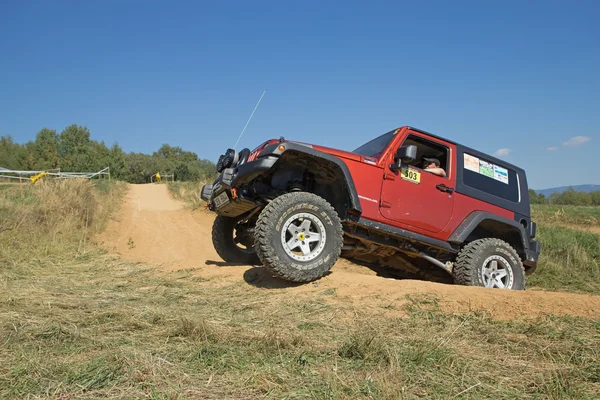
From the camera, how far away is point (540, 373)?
2.29 metres

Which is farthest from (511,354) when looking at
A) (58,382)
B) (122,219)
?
(122,219)

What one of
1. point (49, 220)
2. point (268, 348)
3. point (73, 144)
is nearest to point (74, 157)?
point (73, 144)

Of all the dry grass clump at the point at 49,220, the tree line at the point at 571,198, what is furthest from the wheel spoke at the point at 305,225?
the tree line at the point at 571,198

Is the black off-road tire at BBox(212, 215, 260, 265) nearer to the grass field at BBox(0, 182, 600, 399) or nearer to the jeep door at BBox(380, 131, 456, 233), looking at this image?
the grass field at BBox(0, 182, 600, 399)

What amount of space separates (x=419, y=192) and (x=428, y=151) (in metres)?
0.98

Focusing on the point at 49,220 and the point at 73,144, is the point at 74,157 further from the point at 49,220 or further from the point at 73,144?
the point at 49,220

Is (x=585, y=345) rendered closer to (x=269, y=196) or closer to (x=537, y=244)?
(x=269, y=196)

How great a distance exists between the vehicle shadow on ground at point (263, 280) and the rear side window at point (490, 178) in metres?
2.87

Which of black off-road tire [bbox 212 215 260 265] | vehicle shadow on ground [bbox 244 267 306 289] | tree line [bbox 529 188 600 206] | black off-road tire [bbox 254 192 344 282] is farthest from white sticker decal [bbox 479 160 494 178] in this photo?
tree line [bbox 529 188 600 206]

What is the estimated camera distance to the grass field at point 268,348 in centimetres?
203

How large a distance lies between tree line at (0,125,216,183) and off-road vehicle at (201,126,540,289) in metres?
40.9

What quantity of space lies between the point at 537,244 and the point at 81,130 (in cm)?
7437

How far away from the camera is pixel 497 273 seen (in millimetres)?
5699

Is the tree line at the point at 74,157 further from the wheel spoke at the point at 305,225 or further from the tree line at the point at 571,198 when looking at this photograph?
the wheel spoke at the point at 305,225
